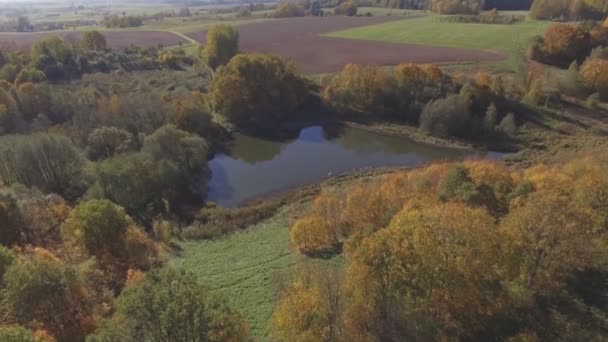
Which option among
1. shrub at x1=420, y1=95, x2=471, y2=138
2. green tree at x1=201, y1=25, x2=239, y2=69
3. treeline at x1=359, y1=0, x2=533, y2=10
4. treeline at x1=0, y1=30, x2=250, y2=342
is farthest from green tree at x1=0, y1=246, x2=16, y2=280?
treeline at x1=359, y1=0, x2=533, y2=10

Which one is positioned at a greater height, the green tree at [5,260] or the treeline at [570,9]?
the treeline at [570,9]

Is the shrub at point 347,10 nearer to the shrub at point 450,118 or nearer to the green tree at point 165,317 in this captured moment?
the shrub at point 450,118

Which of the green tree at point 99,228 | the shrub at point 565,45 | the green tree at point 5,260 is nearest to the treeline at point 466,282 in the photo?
the green tree at point 5,260

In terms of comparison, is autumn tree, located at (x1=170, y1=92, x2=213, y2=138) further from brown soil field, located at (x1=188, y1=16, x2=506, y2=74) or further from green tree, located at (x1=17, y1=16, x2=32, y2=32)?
green tree, located at (x1=17, y1=16, x2=32, y2=32)

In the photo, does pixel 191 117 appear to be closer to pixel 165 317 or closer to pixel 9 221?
pixel 9 221

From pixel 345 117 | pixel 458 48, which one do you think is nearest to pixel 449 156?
pixel 345 117

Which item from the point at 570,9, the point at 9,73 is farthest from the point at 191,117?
the point at 570,9

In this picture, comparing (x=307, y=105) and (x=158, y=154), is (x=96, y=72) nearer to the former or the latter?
(x=307, y=105)
